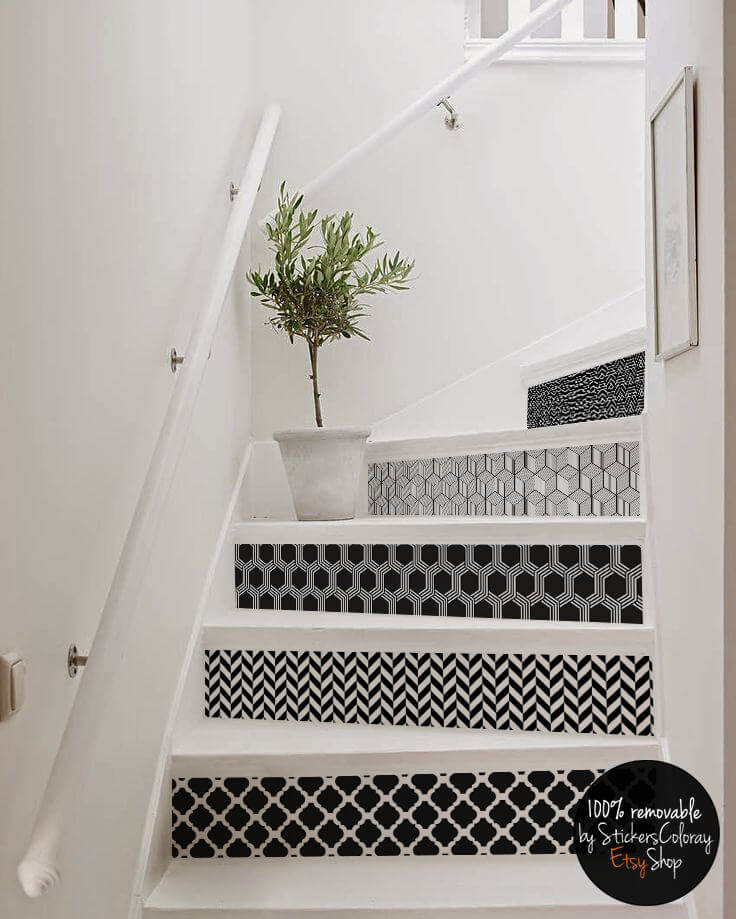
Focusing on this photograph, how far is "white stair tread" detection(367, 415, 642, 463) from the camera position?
2.25m

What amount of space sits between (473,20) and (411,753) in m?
2.60

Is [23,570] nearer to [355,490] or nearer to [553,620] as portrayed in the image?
[553,620]

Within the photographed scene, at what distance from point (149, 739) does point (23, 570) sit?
28.3 inches

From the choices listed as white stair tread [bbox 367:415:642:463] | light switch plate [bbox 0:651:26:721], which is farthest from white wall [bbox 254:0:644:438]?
light switch plate [bbox 0:651:26:721]

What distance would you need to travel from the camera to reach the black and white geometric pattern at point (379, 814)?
191 cm

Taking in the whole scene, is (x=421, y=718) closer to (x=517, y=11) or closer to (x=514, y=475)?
(x=514, y=475)

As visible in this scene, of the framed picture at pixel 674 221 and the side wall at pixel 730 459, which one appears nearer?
the side wall at pixel 730 459

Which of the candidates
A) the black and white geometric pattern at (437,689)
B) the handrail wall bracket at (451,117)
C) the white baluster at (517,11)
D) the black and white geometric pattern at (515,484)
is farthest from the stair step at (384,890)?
the white baluster at (517,11)

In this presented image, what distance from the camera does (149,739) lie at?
1840mm

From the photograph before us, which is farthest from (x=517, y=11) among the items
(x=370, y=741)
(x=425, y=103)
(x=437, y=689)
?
(x=370, y=741)

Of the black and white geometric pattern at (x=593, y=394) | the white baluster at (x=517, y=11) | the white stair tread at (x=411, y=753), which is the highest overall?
the white baluster at (x=517, y=11)

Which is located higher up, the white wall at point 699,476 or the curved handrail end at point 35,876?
the white wall at point 699,476

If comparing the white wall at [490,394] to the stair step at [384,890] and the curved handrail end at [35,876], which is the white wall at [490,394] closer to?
the stair step at [384,890]

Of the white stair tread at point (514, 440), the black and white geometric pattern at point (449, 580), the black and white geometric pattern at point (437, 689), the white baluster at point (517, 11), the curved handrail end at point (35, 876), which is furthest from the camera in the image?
the white baluster at point (517, 11)
